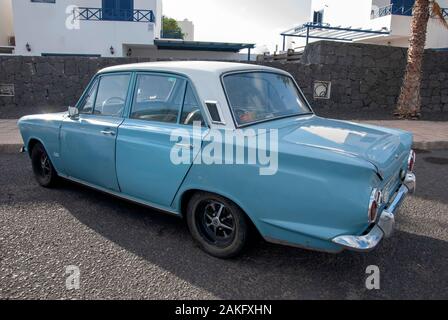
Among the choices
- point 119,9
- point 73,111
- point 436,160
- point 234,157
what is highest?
point 119,9

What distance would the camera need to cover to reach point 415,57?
417 inches

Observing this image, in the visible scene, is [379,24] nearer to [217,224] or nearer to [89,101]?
[89,101]

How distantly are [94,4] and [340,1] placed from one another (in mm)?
15287

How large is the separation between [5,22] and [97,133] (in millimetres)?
22966

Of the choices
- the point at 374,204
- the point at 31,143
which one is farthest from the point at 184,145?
the point at 31,143

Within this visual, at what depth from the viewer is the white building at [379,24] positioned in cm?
1889

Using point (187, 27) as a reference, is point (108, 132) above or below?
below

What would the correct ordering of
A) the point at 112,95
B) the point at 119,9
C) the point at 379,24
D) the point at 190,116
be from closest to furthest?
1. the point at 190,116
2. the point at 112,95
3. the point at 119,9
4. the point at 379,24

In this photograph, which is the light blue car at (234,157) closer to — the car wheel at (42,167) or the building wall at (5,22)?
the car wheel at (42,167)

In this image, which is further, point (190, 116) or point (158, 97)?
point (158, 97)

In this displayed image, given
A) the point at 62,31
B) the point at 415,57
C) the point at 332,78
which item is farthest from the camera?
the point at 62,31

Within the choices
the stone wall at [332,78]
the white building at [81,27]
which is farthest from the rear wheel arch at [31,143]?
the white building at [81,27]

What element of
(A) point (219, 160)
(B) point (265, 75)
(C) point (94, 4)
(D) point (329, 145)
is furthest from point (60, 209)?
(C) point (94, 4)
